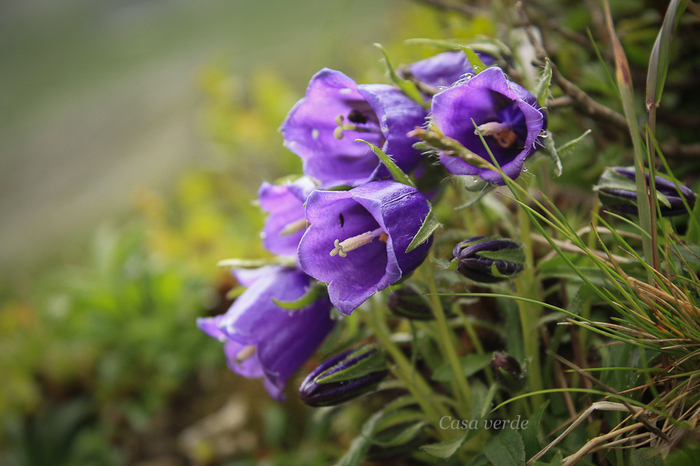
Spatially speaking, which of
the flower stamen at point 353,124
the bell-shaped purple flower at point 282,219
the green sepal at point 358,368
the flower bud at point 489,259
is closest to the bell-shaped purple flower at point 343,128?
the flower stamen at point 353,124

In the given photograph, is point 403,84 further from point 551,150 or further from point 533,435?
point 533,435

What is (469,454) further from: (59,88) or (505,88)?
(59,88)

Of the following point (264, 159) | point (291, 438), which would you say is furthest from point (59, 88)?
point (291, 438)

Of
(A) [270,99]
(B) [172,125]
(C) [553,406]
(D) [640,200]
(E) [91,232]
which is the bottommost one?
(E) [91,232]

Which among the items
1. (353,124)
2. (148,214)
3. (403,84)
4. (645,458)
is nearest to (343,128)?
(353,124)

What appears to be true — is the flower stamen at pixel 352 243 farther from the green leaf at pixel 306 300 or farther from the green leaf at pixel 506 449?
the green leaf at pixel 506 449

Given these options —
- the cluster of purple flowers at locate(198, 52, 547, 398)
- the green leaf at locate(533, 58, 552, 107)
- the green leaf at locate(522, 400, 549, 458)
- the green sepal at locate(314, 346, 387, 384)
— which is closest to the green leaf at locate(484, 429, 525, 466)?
the green leaf at locate(522, 400, 549, 458)
